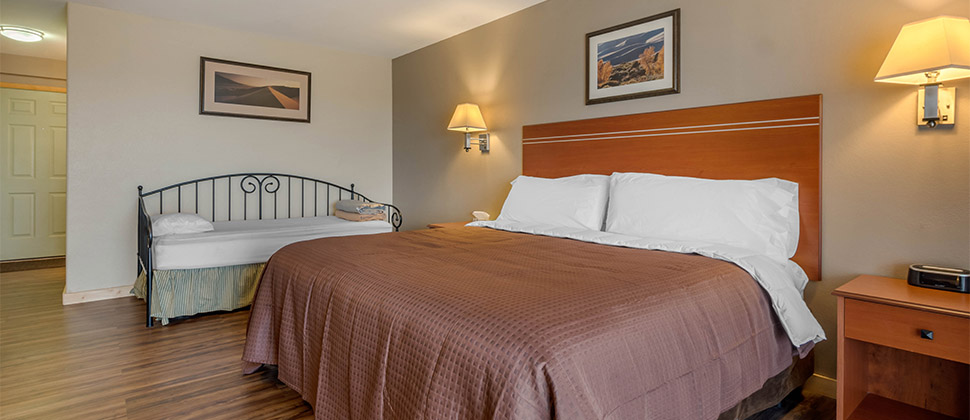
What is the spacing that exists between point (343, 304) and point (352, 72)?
3.81 m

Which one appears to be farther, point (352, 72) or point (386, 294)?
point (352, 72)

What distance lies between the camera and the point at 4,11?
3.58 metres

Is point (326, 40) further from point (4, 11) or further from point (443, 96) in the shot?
point (4, 11)

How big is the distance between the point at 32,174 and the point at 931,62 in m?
7.19

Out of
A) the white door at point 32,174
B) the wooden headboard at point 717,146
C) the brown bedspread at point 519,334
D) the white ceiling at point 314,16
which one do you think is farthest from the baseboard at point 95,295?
the wooden headboard at point 717,146

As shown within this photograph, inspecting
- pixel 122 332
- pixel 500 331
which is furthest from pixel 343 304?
pixel 122 332

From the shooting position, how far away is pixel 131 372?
7.55ft

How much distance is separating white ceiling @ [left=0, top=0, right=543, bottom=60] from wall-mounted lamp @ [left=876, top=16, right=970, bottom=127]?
2.21m

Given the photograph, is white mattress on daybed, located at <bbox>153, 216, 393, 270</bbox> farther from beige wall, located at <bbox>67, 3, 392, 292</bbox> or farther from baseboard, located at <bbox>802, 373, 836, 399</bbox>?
baseboard, located at <bbox>802, 373, 836, 399</bbox>

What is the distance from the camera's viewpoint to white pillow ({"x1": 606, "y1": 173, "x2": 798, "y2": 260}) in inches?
82.9

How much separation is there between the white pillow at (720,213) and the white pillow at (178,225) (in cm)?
282

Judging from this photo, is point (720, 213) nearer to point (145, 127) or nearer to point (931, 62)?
point (931, 62)

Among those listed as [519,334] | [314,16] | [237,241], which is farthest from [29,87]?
[519,334]

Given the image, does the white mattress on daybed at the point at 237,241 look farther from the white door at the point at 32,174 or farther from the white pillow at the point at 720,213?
the white door at the point at 32,174
